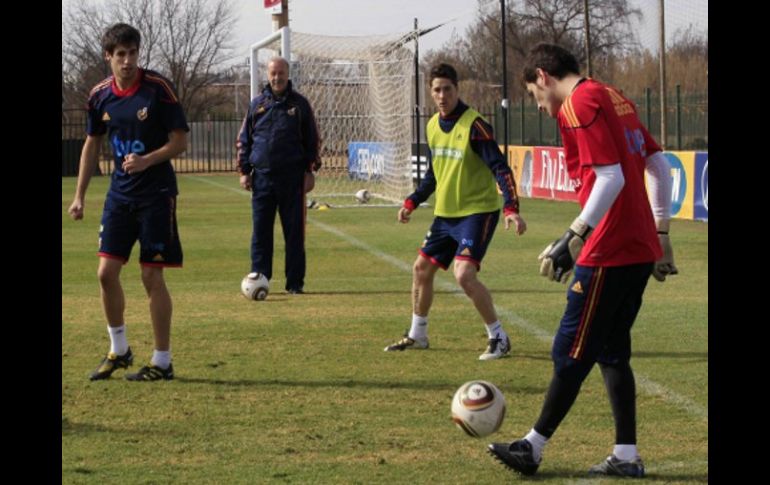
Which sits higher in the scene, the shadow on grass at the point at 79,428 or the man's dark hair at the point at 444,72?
the man's dark hair at the point at 444,72

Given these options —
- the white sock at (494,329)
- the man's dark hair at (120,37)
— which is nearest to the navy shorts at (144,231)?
the man's dark hair at (120,37)

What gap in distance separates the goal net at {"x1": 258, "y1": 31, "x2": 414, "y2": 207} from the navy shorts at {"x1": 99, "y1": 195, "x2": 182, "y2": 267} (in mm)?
18239

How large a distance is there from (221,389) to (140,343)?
2.20 metres

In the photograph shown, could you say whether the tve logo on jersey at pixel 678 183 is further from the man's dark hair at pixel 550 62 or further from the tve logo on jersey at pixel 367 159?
the man's dark hair at pixel 550 62

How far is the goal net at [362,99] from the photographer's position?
93.8 ft

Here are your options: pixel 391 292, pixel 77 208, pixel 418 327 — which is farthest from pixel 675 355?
pixel 391 292

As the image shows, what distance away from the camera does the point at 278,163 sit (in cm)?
1366

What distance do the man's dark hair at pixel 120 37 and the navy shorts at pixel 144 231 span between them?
99 cm

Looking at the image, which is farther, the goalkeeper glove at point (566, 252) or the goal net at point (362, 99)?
the goal net at point (362, 99)

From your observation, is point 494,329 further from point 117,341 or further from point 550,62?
point 550,62

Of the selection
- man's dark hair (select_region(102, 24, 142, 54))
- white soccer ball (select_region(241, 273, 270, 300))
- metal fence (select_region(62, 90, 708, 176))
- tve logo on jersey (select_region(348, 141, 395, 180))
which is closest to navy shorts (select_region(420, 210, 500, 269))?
man's dark hair (select_region(102, 24, 142, 54))

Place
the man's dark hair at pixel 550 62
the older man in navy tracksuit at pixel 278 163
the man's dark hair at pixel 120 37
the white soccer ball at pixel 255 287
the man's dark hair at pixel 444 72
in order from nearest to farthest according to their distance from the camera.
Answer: the man's dark hair at pixel 550 62, the man's dark hair at pixel 120 37, the man's dark hair at pixel 444 72, the white soccer ball at pixel 255 287, the older man in navy tracksuit at pixel 278 163

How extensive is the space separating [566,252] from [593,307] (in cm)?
39
